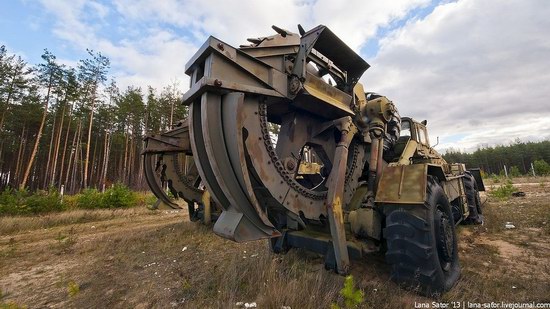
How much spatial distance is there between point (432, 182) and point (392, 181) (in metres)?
0.60

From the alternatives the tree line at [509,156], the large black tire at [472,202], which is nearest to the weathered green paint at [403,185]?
the large black tire at [472,202]

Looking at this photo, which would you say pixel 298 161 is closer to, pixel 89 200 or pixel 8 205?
pixel 8 205

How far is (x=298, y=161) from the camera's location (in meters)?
3.68

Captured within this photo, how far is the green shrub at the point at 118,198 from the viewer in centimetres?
1434

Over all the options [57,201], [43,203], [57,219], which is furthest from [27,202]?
[57,219]

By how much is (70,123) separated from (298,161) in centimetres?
3429

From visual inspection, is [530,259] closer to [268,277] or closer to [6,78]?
[268,277]

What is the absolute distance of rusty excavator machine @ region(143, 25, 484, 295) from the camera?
240cm

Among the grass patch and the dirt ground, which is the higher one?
the grass patch

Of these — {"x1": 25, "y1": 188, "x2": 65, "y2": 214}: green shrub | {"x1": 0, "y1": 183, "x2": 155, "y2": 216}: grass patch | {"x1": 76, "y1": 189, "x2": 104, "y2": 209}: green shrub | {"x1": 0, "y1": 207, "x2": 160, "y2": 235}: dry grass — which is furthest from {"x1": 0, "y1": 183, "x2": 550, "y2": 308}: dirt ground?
{"x1": 76, "y1": 189, "x2": 104, "y2": 209}: green shrub

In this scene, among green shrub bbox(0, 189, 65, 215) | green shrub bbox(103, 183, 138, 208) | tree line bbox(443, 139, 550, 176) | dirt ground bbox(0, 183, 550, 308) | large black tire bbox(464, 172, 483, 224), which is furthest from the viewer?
tree line bbox(443, 139, 550, 176)

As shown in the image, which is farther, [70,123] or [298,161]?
[70,123]

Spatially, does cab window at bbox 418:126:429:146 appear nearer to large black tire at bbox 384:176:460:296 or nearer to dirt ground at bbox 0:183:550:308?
dirt ground at bbox 0:183:550:308

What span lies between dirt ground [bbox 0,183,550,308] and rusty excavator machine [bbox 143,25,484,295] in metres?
0.35
